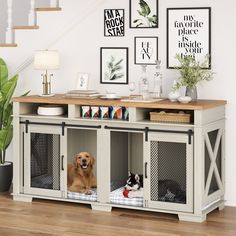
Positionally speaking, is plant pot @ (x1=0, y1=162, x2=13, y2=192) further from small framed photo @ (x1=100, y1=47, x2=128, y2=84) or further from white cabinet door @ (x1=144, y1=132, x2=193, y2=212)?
white cabinet door @ (x1=144, y1=132, x2=193, y2=212)

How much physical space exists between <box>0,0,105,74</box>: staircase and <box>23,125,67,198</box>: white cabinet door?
90 centimetres

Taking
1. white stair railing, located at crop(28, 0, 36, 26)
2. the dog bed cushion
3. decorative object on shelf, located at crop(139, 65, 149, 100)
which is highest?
white stair railing, located at crop(28, 0, 36, 26)

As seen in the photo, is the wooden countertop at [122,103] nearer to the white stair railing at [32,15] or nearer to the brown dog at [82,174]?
the brown dog at [82,174]

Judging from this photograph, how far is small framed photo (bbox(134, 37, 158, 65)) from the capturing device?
5.85m

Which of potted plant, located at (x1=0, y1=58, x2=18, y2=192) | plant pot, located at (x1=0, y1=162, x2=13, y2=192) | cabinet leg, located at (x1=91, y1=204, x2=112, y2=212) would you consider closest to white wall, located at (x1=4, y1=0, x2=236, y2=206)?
potted plant, located at (x1=0, y1=58, x2=18, y2=192)

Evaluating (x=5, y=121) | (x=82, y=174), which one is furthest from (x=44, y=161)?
(x=5, y=121)

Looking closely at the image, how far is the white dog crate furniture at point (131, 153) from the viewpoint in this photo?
17.1 ft

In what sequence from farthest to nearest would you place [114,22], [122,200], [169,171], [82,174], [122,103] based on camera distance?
[114,22] → [82,174] → [122,200] → [122,103] → [169,171]

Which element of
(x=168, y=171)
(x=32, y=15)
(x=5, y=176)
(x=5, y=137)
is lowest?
(x=5, y=176)

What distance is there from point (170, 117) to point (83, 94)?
850 millimetres

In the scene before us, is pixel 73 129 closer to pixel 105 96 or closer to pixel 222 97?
pixel 105 96

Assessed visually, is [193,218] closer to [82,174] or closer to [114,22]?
[82,174]

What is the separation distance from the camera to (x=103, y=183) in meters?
5.56

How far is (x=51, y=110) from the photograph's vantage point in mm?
5742
